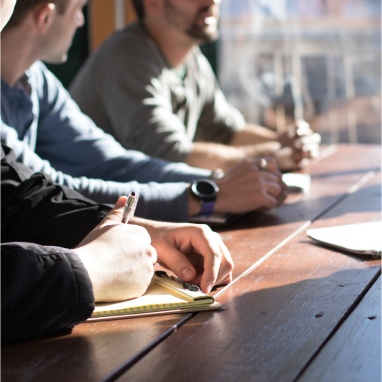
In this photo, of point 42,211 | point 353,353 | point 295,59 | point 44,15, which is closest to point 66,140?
point 44,15

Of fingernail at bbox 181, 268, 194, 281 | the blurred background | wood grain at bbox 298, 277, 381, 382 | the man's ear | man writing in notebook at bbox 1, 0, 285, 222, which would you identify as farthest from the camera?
the blurred background

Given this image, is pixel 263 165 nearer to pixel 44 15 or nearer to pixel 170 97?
pixel 44 15

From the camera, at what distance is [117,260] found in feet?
2.45

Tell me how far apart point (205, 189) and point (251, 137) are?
3.50 ft

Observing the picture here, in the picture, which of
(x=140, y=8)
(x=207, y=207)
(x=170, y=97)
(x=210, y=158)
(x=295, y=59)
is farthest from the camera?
(x=295, y=59)

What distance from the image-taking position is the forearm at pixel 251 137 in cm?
230

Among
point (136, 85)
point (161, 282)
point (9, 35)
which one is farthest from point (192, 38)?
point (161, 282)

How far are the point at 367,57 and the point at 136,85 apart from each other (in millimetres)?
3057

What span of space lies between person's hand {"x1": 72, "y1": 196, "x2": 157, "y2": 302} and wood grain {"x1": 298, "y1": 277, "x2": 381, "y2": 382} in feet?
0.88

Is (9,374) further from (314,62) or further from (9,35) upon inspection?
(314,62)

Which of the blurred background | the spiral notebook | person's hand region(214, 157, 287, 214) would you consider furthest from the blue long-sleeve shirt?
the blurred background

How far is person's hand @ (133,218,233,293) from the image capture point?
82 cm

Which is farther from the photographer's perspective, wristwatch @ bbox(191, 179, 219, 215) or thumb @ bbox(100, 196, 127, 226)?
wristwatch @ bbox(191, 179, 219, 215)

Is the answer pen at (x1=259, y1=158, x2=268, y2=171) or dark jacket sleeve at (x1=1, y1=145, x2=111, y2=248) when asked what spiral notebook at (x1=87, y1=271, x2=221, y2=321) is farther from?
pen at (x1=259, y1=158, x2=268, y2=171)
